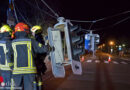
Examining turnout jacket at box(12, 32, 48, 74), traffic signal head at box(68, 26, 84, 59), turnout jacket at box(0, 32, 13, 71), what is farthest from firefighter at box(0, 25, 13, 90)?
traffic signal head at box(68, 26, 84, 59)

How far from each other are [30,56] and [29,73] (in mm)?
349

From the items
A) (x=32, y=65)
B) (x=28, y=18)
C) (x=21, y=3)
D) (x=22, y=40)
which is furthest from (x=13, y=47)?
(x=28, y=18)

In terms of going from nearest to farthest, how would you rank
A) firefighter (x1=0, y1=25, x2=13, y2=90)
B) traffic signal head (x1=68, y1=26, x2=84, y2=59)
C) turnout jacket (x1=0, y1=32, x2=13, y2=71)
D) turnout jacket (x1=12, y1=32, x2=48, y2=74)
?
turnout jacket (x1=12, y1=32, x2=48, y2=74), turnout jacket (x1=0, y1=32, x2=13, y2=71), firefighter (x1=0, y1=25, x2=13, y2=90), traffic signal head (x1=68, y1=26, x2=84, y2=59)

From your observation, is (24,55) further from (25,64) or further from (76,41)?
(76,41)

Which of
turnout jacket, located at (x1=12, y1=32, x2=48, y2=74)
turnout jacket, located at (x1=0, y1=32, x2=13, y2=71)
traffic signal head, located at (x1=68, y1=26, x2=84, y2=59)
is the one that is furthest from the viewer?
traffic signal head, located at (x1=68, y1=26, x2=84, y2=59)

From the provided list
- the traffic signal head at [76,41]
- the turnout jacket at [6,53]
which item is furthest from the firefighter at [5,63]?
the traffic signal head at [76,41]

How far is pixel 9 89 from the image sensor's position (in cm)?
313

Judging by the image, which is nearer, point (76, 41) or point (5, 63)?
point (5, 63)

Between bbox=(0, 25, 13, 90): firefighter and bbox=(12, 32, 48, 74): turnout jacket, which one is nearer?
bbox=(12, 32, 48, 74): turnout jacket

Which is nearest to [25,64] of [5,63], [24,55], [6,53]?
[24,55]

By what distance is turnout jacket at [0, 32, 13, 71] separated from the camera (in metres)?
3.01

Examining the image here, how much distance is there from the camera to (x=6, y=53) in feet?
9.82

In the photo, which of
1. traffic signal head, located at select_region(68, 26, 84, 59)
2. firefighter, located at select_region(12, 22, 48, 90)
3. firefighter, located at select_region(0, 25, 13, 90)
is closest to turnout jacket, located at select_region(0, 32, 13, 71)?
firefighter, located at select_region(0, 25, 13, 90)

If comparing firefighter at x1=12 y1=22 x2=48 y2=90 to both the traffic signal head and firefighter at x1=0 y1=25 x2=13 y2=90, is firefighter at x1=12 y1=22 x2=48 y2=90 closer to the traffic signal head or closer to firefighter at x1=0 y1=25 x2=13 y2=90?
firefighter at x1=0 y1=25 x2=13 y2=90
